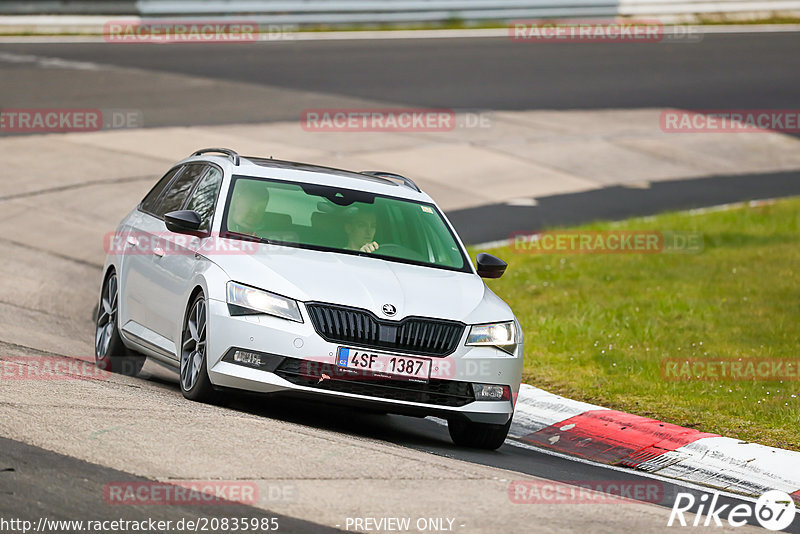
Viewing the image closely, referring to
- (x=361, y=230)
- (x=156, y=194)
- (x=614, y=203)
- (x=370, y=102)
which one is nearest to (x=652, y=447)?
(x=361, y=230)

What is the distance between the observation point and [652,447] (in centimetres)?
932

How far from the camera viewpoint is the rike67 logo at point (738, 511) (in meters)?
7.04

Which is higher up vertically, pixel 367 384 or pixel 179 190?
pixel 179 190

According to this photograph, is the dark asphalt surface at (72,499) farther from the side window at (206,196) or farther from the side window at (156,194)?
the side window at (156,194)

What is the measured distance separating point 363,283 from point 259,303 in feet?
2.26

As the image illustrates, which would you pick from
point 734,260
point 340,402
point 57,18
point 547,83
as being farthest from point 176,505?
point 57,18

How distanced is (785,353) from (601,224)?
23.7 feet

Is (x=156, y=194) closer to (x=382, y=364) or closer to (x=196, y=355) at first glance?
(x=196, y=355)

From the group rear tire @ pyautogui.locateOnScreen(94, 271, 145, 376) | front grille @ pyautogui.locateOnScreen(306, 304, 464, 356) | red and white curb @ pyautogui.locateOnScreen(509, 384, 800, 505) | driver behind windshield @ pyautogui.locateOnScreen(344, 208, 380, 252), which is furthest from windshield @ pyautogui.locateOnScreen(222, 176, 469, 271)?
rear tire @ pyautogui.locateOnScreen(94, 271, 145, 376)

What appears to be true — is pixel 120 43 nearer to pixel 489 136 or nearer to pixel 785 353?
pixel 489 136

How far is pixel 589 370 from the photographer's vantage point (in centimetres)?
1138

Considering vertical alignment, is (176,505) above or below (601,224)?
above

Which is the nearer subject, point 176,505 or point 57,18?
point 176,505

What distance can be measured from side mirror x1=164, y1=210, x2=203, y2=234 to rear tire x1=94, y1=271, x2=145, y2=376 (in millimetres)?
1423
